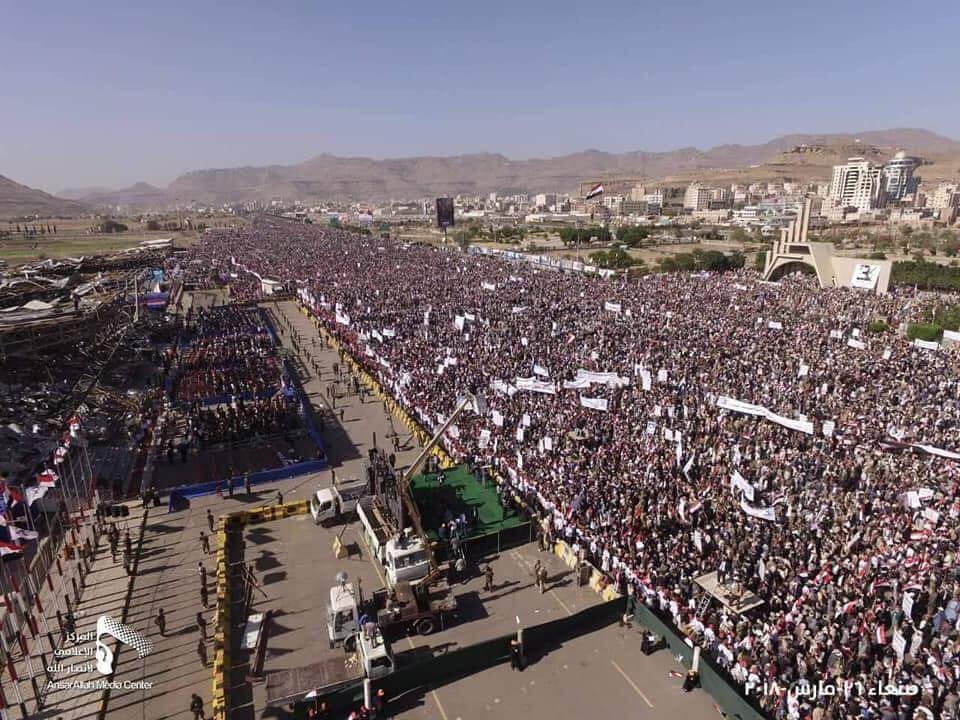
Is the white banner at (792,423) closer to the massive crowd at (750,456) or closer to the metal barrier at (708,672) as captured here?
the massive crowd at (750,456)

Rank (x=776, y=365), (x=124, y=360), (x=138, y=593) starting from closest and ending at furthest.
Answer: (x=138, y=593), (x=776, y=365), (x=124, y=360)

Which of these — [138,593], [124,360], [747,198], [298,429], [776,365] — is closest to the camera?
[138,593]

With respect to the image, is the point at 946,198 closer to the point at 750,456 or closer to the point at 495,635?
the point at 750,456

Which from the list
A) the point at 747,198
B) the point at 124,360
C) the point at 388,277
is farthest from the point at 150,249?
the point at 747,198

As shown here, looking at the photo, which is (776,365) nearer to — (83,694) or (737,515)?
(737,515)

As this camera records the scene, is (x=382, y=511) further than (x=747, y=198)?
No

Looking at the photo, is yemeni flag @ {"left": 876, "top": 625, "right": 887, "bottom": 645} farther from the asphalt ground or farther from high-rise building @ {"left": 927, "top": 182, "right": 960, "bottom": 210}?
high-rise building @ {"left": 927, "top": 182, "right": 960, "bottom": 210}

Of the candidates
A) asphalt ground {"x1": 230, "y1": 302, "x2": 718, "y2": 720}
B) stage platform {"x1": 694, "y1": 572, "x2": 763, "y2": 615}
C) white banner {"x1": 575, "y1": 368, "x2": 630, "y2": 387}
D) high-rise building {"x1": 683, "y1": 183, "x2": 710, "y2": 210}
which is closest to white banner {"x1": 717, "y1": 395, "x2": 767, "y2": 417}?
white banner {"x1": 575, "y1": 368, "x2": 630, "y2": 387}
